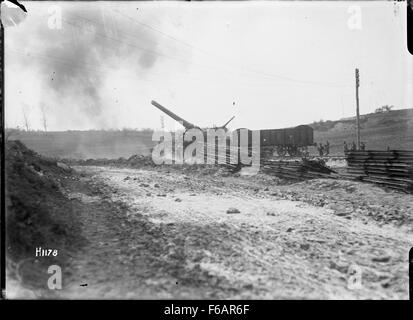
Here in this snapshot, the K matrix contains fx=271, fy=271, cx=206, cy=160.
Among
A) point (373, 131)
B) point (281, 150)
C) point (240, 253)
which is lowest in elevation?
point (240, 253)

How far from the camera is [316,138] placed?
143 ft

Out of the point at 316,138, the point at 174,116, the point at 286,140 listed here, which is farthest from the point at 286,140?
the point at 316,138

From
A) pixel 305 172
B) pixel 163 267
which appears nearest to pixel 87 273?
pixel 163 267

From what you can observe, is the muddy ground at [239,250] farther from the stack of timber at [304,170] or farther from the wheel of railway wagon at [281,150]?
the wheel of railway wagon at [281,150]

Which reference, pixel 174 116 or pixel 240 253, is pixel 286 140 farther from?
pixel 240 253

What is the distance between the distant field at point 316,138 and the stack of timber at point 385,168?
56.6 feet

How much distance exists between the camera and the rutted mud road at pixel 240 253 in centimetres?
300

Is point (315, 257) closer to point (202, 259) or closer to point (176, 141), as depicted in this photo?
point (202, 259)

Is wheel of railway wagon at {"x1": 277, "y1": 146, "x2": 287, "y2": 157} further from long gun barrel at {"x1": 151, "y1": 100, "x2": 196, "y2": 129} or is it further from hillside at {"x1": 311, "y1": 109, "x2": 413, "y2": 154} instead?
long gun barrel at {"x1": 151, "y1": 100, "x2": 196, "y2": 129}

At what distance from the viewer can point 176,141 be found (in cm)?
2114

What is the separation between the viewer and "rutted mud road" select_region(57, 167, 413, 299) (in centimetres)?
300

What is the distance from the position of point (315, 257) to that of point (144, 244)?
2509 millimetres

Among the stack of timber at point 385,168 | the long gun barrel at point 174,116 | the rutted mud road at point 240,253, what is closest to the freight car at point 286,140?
the long gun barrel at point 174,116

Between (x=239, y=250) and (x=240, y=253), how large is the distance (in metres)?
0.08
